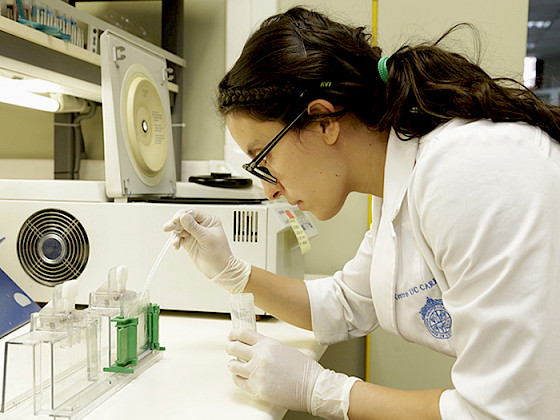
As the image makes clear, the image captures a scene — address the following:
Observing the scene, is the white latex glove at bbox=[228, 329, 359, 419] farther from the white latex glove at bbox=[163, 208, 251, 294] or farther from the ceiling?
the ceiling

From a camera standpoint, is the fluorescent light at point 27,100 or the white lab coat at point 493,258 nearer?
the white lab coat at point 493,258

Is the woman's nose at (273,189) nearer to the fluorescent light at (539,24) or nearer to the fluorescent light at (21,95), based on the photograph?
the fluorescent light at (21,95)

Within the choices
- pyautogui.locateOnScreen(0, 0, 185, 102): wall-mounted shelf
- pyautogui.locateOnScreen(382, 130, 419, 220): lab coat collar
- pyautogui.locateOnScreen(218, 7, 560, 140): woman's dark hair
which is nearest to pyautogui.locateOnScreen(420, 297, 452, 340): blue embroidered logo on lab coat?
pyautogui.locateOnScreen(382, 130, 419, 220): lab coat collar

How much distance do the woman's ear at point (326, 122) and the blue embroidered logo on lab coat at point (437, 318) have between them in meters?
0.35

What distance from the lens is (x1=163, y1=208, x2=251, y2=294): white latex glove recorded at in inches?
48.8

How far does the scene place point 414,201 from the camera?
35.3 inches

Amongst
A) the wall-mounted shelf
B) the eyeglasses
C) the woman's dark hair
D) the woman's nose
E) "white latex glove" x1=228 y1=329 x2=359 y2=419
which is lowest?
"white latex glove" x1=228 y1=329 x2=359 y2=419

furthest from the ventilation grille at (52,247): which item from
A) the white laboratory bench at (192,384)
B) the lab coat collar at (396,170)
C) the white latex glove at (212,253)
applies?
the lab coat collar at (396,170)

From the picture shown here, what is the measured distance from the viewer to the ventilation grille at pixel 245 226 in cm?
139

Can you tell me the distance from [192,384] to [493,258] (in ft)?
1.90

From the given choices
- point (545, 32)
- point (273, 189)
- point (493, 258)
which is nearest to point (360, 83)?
point (273, 189)

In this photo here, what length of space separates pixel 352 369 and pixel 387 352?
154 mm

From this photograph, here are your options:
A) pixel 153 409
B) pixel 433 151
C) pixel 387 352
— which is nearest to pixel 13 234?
pixel 153 409

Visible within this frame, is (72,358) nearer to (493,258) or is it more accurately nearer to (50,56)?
(493,258)
